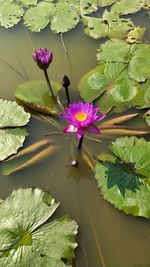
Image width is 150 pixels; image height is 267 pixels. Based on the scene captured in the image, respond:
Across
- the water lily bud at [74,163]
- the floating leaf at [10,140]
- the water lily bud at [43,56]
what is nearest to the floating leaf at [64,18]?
the water lily bud at [43,56]

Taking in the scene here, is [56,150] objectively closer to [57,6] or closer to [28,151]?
[28,151]

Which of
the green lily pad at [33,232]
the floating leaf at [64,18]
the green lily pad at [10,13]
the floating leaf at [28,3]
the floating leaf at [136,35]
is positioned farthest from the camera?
the floating leaf at [28,3]

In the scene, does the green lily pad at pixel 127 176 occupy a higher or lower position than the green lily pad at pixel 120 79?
lower

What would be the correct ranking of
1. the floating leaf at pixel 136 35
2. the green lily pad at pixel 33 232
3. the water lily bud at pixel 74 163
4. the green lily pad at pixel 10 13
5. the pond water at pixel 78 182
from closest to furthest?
the green lily pad at pixel 33 232
the pond water at pixel 78 182
the water lily bud at pixel 74 163
the floating leaf at pixel 136 35
the green lily pad at pixel 10 13

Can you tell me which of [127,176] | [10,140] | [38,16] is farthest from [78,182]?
[38,16]

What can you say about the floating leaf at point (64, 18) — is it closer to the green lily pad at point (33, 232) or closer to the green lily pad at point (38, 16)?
the green lily pad at point (38, 16)

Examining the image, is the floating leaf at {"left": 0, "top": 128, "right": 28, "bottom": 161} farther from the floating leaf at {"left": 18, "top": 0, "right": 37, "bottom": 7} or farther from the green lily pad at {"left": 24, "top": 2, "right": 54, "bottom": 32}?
the floating leaf at {"left": 18, "top": 0, "right": 37, "bottom": 7}
